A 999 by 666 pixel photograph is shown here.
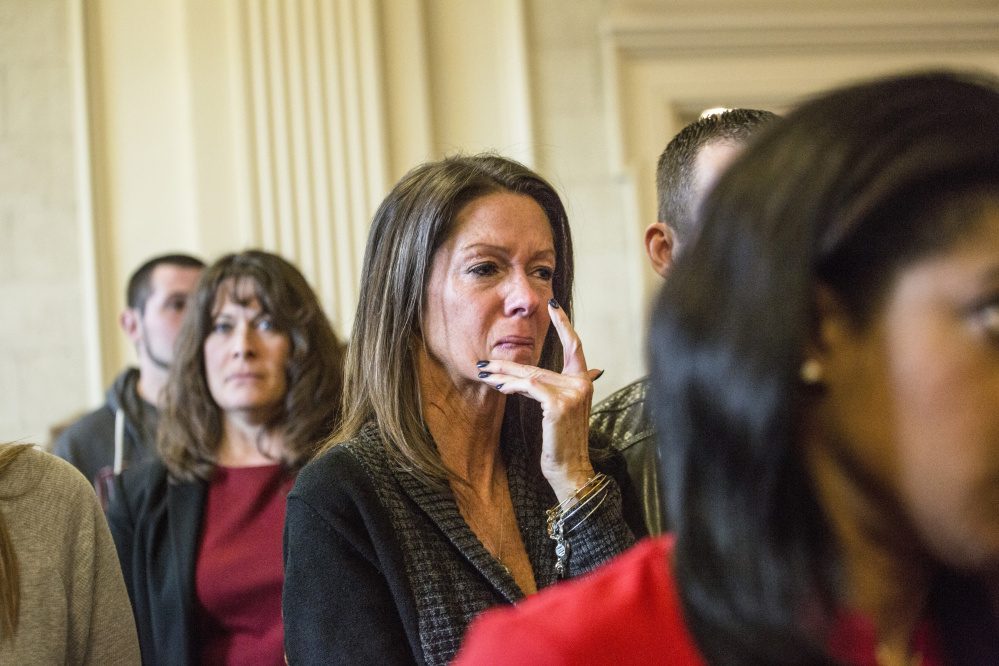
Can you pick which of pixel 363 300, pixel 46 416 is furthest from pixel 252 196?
pixel 363 300

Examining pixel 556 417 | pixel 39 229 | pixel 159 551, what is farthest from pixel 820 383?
pixel 39 229

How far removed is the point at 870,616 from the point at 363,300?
51.3 inches

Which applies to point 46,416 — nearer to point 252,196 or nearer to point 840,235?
point 252,196

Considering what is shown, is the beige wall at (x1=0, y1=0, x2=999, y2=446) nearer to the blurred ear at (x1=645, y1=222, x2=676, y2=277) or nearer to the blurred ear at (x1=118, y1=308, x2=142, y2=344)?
the blurred ear at (x1=118, y1=308, x2=142, y2=344)

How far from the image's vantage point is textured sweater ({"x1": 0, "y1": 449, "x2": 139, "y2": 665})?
6.01ft

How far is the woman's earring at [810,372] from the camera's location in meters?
0.81

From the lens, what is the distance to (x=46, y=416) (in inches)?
173

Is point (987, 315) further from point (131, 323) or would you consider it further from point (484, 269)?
point (131, 323)

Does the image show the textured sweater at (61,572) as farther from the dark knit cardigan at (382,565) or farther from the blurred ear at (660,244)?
the blurred ear at (660,244)

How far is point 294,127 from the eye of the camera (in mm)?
4523

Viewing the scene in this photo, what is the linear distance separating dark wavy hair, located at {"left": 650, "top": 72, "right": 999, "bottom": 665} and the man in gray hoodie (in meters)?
2.52

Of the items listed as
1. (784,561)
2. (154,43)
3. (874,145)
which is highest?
(154,43)

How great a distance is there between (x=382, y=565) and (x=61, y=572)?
22.7 inches

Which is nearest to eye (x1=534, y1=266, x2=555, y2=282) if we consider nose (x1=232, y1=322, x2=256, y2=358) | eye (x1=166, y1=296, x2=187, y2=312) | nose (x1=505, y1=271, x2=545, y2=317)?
nose (x1=505, y1=271, x2=545, y2=317)
